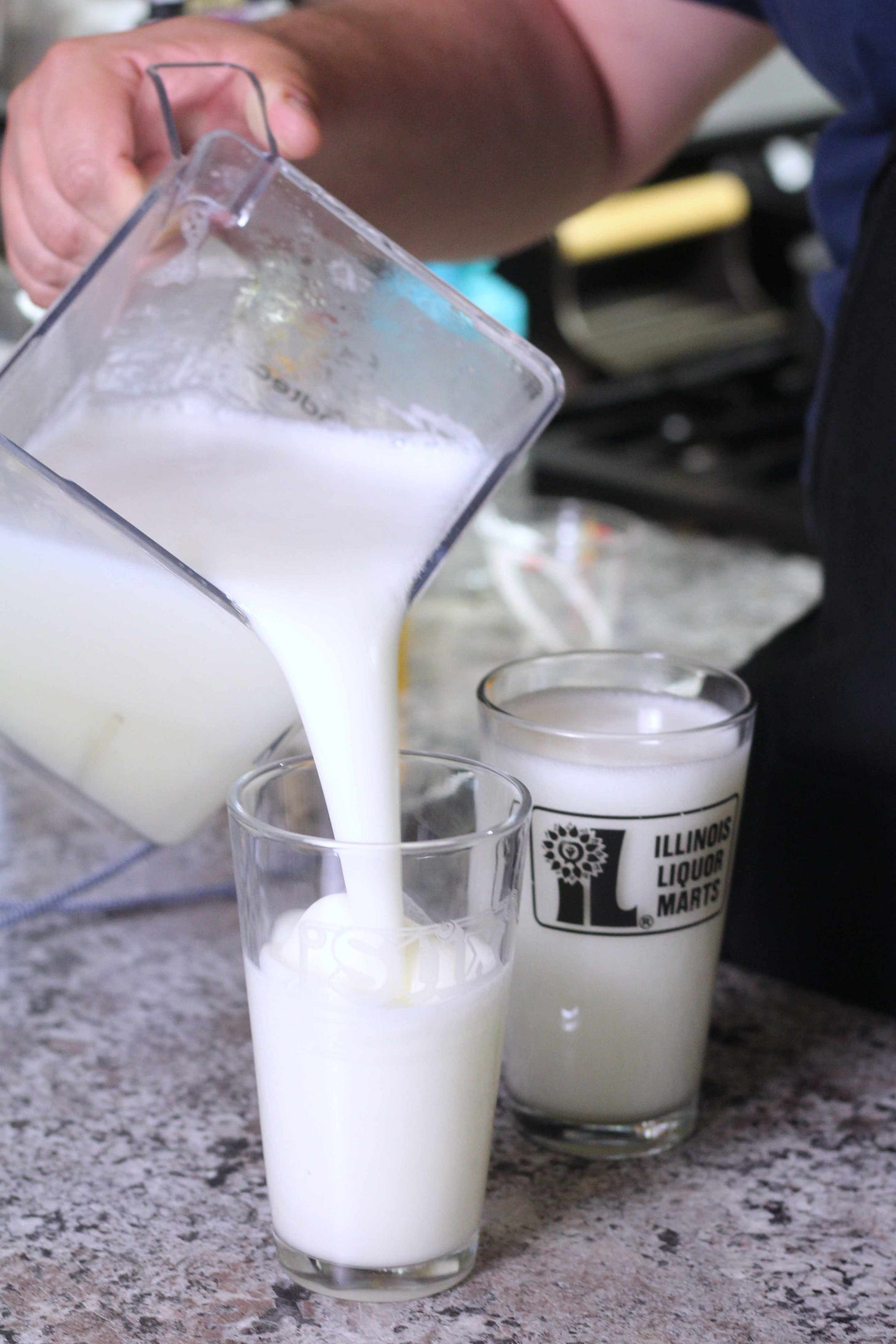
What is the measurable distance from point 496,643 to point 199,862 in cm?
40

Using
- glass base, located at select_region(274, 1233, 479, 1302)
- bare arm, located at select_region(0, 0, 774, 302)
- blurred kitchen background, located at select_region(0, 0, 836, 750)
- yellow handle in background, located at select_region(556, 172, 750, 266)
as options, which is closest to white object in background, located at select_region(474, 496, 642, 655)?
blurred kitchen background, located at select_region(0, 0, 836, 750)

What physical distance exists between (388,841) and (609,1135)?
0.17 m

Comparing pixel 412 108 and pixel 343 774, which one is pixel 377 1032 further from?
pixel 412 108

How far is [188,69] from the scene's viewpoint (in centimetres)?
76

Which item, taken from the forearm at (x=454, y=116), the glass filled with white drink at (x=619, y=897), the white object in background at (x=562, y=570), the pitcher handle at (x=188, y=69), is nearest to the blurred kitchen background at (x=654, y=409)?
the white object in background at (x=562, y=570)

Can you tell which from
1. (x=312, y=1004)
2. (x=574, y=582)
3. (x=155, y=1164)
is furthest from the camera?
(x=574, y=582)

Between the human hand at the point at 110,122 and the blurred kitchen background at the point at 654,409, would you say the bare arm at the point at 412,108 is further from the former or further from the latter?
the blurred kitchen background at the point at 654,409

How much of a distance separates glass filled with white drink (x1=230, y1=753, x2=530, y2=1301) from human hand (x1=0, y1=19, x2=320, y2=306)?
0.32m

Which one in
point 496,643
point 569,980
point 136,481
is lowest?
point 496,643

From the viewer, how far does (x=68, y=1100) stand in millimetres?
694

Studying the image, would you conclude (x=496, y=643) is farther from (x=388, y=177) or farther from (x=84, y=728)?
(x=84, y=728)

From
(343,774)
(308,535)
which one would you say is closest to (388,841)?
(343,774)

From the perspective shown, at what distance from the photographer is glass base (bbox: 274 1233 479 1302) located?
0.57 metres

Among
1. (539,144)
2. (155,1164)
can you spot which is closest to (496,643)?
(539,144)
